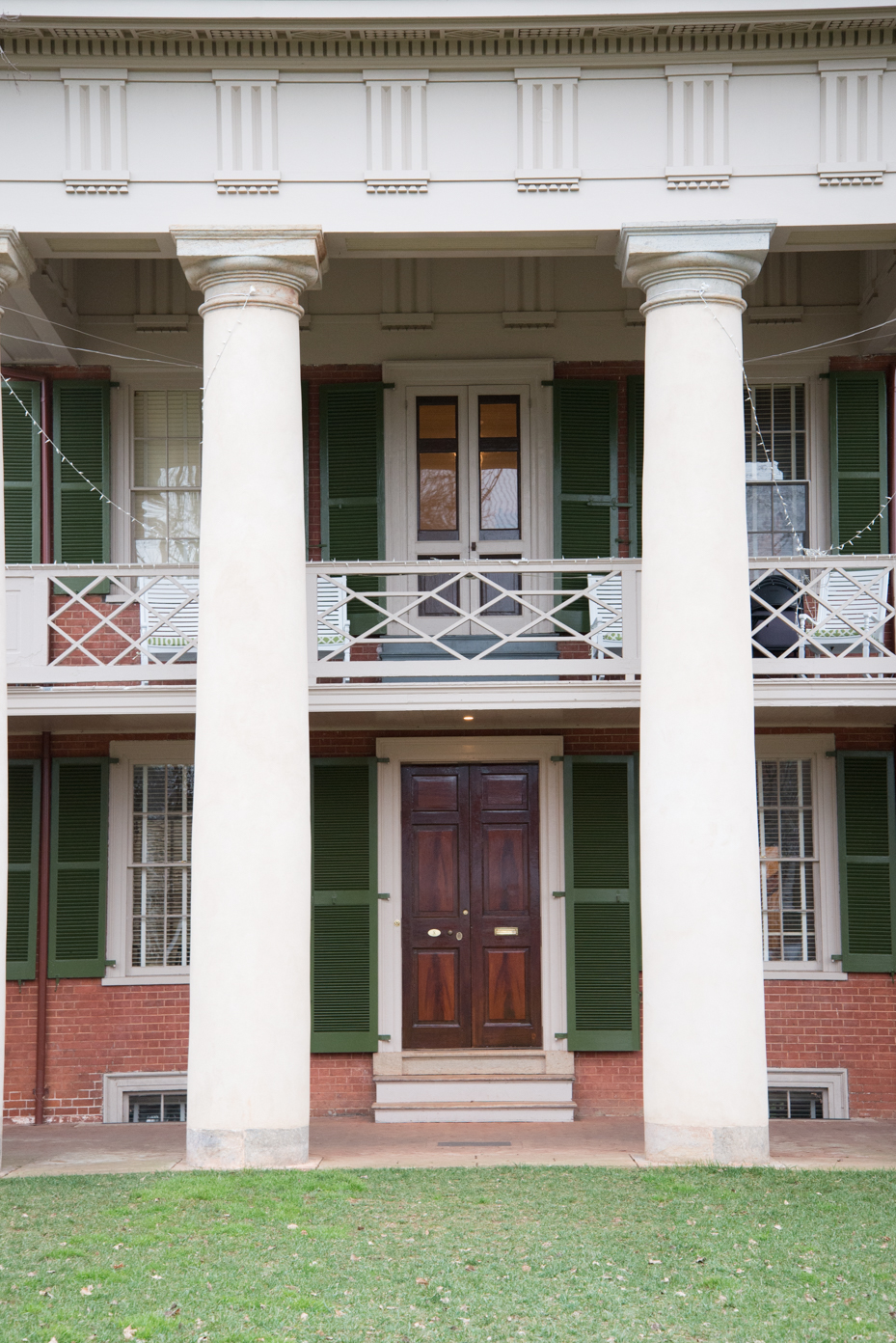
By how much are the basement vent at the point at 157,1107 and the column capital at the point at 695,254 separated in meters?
7.94

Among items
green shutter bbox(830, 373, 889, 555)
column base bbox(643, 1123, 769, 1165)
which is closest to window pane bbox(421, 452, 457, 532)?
green shutter bbox(830, 373, 889, 555)

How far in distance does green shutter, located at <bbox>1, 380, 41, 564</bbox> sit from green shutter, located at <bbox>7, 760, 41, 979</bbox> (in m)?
Result: 1.92

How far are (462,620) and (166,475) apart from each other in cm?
368

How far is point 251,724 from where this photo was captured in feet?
31.7

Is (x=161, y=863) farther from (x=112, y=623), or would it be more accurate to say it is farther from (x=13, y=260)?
(x=13, y=260)

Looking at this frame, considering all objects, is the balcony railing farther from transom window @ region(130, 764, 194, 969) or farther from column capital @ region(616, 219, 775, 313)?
column capital @ region(616, 219, 775, 313)

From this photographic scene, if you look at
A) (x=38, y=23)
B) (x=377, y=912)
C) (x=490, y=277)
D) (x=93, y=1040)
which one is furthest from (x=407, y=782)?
(x=38, y=23)

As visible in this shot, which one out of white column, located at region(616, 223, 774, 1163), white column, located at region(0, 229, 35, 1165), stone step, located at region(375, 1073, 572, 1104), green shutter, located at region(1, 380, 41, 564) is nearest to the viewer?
white column, located at region(616, 223, 774, 1163)

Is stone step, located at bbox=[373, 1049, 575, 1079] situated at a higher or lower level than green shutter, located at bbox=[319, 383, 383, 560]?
lower

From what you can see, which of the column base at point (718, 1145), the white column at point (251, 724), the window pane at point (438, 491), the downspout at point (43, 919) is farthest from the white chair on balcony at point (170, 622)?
the column base at point (718, 1145)

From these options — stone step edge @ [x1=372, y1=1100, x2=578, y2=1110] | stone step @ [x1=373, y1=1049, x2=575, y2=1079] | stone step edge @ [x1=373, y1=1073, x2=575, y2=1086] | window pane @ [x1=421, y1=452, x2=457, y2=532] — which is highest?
window pane @ [x1=421, y1=452, x2=457, y2=532]

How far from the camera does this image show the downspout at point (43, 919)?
12.2m

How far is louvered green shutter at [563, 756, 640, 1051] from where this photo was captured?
12.3 m

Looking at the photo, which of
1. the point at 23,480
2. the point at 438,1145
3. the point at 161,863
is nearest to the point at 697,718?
the point at 438,1145
